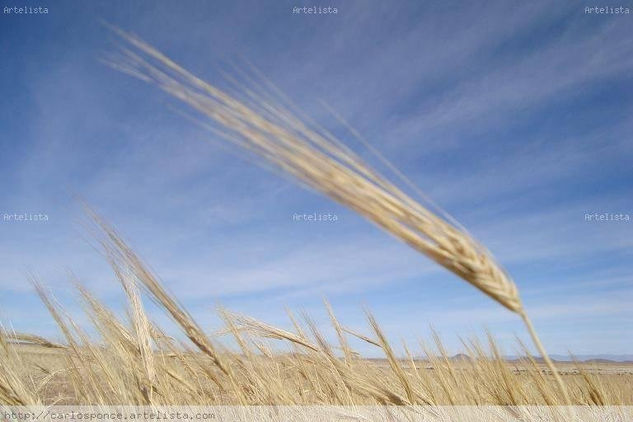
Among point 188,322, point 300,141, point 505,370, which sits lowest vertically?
point 505,370

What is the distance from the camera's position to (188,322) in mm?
2037

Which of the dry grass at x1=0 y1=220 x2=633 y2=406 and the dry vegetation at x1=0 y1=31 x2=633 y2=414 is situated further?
the dry grass at x1=0 y1=220 x2=633 y2=406

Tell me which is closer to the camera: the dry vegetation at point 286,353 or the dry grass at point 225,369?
the dry vegetation at point 286,353

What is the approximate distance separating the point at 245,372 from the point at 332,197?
2244 millimetres

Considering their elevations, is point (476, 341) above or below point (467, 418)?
above

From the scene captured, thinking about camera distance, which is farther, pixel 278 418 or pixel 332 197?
pixel 278 418

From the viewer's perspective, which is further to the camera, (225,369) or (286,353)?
(286,353)

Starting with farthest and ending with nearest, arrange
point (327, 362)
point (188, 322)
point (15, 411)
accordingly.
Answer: point (327, 362)
point (15, 411)
point (188, 322)

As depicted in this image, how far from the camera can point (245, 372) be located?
283 cm

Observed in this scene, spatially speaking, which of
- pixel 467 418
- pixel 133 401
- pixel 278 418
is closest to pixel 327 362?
pixel 278 418

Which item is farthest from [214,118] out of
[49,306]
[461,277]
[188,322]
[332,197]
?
[49,306]

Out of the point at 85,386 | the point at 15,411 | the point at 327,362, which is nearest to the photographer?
the point at 15,411

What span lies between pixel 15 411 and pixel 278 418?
4.46 feet

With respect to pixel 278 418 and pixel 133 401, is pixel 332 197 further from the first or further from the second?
pixel 278 418
